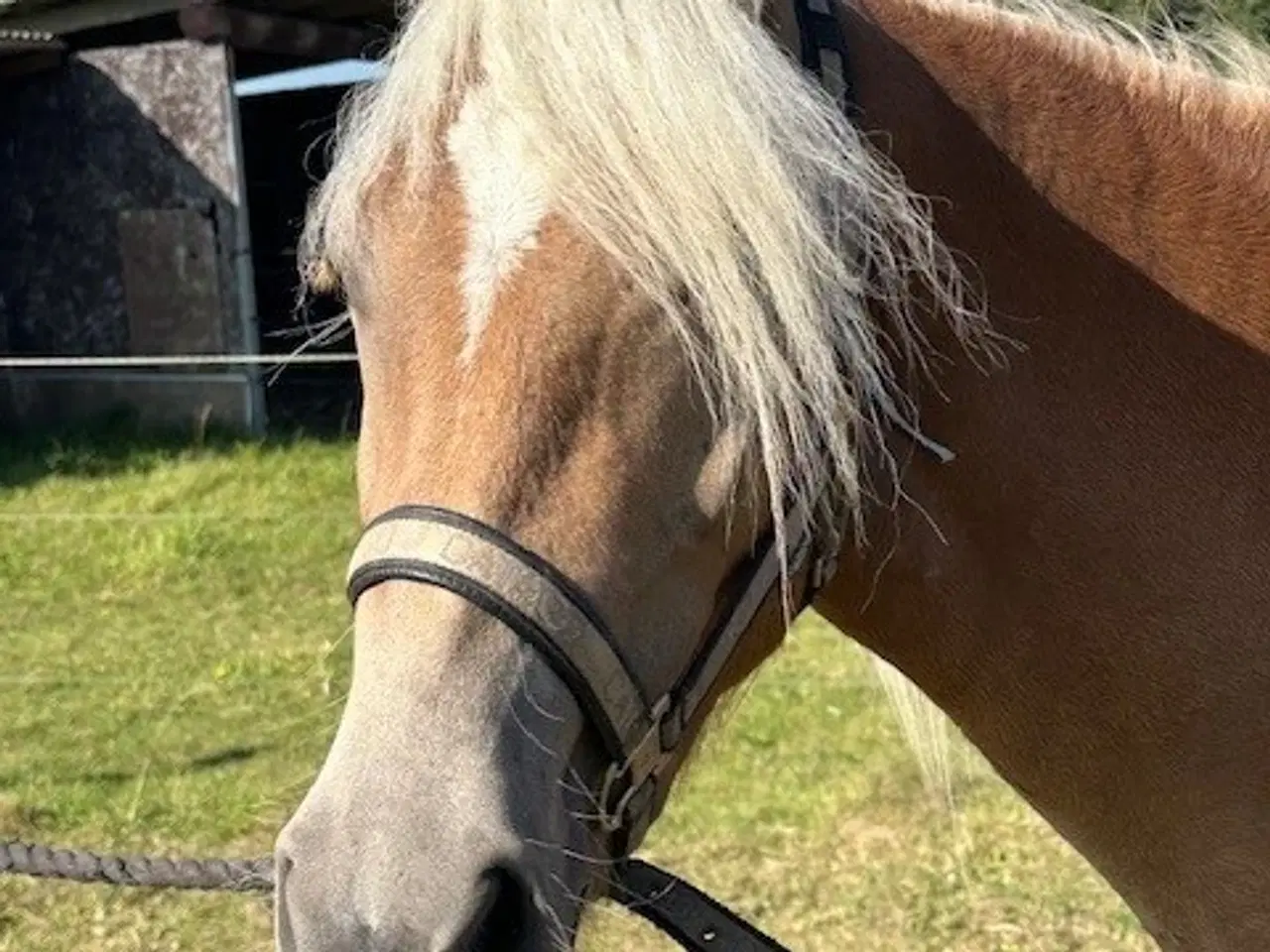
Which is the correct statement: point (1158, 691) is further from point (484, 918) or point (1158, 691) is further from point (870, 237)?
point (484, 918)

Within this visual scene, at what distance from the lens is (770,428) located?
1179 mm

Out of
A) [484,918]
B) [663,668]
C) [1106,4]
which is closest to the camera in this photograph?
[484,918]

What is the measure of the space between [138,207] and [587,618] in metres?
9.32

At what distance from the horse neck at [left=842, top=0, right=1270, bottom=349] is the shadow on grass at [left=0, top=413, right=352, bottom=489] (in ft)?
24.5

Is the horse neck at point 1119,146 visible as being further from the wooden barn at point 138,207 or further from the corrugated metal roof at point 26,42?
the corrugated metal roof at point 26,42

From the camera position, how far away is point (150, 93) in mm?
9766

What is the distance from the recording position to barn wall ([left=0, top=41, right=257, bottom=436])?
378 inches

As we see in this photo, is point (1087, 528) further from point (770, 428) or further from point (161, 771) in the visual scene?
point (161, 771)

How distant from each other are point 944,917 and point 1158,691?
208 centimetres

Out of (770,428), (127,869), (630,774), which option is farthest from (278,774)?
(770,428)

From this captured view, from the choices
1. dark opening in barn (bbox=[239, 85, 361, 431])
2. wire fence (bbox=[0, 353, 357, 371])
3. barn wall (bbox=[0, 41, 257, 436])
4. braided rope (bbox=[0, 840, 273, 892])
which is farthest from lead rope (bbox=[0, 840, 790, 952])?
dark opening in barn (bbox=[239, 85, 361, 431])

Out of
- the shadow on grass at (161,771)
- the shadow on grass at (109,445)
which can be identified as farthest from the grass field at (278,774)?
the shadow on grass at (109,445)

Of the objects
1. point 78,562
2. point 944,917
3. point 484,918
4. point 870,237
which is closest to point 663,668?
point 484,918

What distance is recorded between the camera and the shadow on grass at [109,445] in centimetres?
855
